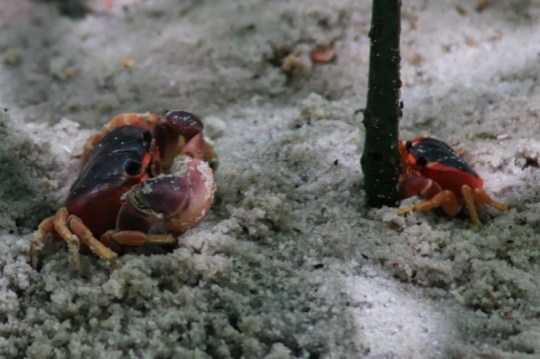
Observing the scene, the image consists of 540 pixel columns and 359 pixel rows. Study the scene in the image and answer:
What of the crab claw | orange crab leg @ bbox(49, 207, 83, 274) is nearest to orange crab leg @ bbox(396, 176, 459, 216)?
the crab claw

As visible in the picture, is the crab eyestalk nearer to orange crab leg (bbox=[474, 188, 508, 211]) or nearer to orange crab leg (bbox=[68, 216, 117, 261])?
orange crab leg (bbox=[68, 216, 117, 261])

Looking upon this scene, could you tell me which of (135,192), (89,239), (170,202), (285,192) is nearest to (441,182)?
(285,192)

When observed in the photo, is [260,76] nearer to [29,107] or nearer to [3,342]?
[29,107]

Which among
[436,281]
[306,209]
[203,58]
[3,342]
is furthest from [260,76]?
[3,342]

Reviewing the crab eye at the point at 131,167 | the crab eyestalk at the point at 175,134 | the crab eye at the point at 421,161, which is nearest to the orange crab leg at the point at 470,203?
the crab eye at the point at 421,161

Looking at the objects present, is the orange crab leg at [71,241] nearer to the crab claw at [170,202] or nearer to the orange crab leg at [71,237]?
the orange crab leg at [71,237]

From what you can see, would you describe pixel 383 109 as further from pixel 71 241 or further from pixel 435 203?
pixel 71 241
